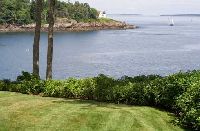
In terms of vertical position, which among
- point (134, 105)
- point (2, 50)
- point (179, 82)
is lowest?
point (2, 50)

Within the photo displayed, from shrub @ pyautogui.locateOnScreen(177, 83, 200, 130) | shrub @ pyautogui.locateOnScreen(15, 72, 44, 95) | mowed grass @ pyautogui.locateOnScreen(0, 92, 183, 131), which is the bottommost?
shrub @ pyautogui.locateOnScreen(15, 72, 44, 95)

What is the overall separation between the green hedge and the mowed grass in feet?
2.21

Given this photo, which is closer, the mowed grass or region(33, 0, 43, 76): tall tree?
the mowed grass

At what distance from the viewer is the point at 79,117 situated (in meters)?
17.4

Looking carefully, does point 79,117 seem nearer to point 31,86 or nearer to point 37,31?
point 31,86

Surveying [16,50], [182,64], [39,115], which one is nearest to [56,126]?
[39,115]

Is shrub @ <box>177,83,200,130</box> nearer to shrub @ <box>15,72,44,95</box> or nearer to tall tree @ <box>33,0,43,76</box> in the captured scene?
shrub @ <box>15,72,44,95</box>

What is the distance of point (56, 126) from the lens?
16641mm

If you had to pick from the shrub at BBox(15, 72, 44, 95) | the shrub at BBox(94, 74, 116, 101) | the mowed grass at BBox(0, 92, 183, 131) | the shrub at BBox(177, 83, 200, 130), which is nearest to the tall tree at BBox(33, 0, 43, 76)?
the shrub at BBox(15, 72, 44, 95)

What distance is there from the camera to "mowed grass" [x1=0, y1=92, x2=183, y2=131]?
16.6m

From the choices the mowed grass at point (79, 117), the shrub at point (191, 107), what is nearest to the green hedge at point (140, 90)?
the shrub at point (191, 107)

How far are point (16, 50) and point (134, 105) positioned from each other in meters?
105

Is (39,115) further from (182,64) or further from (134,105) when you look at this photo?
(182,64)

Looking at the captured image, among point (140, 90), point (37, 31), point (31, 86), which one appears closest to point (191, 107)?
point (140, 90)
